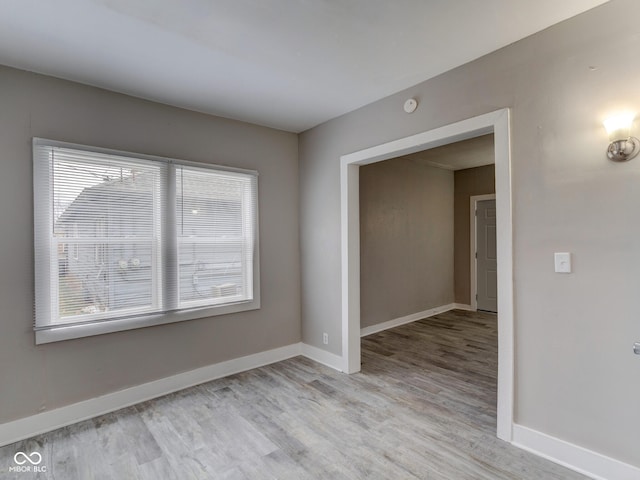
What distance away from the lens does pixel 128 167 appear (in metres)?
2.84

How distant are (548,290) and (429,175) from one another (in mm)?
4221

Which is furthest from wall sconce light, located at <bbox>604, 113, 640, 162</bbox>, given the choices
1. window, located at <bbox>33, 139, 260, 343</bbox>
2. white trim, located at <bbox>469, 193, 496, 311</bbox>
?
white trim, located at <bbox>469, 193, 496, 311</bbox>

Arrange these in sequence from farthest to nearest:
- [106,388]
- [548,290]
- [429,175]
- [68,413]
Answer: [429,175] → [106,388] → [68,413] → [548,290]

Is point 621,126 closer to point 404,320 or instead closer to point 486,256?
point 404,320

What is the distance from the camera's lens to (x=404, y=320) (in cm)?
546

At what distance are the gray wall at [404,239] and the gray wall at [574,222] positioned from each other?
265cm

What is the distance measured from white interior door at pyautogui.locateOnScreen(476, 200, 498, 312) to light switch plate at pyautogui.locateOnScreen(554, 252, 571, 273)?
4.28 metres

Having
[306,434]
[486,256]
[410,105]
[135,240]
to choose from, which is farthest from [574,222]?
[486,256]

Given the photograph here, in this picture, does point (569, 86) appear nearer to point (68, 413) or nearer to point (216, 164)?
point (216, 164)

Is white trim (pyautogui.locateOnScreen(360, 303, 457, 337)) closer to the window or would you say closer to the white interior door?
the white interior door

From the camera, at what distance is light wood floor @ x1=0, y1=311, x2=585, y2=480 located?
2008 millimetres

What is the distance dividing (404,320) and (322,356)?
221cm

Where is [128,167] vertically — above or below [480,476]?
above

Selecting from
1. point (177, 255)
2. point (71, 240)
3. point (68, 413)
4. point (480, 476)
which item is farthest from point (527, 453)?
point (71, 240)
